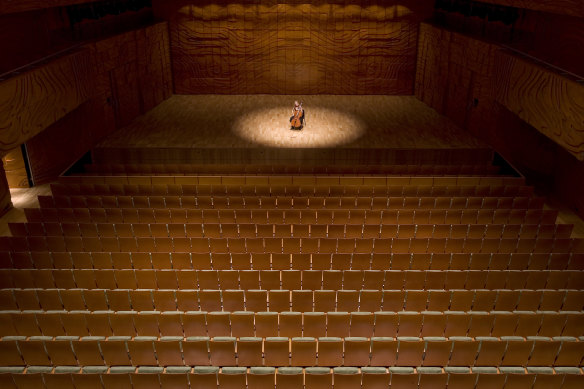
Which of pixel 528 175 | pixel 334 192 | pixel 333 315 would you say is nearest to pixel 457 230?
pixel 334 192

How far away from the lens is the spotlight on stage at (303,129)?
5930 millimetres

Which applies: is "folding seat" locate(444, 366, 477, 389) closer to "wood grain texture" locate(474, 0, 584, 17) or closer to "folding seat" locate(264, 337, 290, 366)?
"folding seat" locate(264, 337, 290, 366)

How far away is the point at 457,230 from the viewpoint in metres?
3.63

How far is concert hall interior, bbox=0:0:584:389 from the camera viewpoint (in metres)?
2.48

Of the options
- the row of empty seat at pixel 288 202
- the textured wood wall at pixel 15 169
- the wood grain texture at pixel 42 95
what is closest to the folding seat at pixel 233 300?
the row of empty seat at pixel 288 202

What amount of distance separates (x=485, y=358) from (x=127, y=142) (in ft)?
16.2

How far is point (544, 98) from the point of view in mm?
4547

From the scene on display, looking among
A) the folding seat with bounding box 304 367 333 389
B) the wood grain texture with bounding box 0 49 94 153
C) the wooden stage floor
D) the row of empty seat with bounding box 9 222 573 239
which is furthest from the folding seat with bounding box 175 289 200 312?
the wooden stage floor

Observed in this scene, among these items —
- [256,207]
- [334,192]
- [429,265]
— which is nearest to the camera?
[429,265]

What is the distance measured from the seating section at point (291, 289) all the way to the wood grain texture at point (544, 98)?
67 cm

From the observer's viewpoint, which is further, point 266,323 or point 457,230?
point 457,230

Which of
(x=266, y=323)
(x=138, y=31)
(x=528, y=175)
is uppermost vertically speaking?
(x=138, y=31)

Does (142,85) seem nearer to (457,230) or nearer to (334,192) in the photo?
(334,192)

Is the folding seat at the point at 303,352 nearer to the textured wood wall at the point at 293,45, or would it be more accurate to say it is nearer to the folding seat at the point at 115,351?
the folding seat at the point at 115,351
